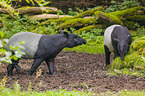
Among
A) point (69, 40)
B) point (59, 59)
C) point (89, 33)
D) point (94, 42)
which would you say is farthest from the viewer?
point (89, 33)

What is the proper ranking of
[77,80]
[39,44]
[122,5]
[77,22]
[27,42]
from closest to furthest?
1. [77,80]
2. [27,42]
3. [39,44]
4. [77,22]
5. [122,5]

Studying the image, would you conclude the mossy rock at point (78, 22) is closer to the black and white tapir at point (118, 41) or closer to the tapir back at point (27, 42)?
the black and white tapir at point (118, 41)

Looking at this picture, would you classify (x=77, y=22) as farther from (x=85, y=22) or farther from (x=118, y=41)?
(x=118, y=41)

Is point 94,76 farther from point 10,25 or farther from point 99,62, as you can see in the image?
point 10,25

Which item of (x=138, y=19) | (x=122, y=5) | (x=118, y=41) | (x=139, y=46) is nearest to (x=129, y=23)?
(x=138, y=19)

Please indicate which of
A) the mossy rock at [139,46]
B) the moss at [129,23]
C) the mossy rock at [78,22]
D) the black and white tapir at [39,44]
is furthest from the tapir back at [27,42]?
the moss at [129,23]

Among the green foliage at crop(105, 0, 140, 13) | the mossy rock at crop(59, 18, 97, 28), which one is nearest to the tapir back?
the mossy rock at crop(59, 18, 97, 28)

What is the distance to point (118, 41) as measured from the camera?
802cm

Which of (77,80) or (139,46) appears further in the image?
(139,46)

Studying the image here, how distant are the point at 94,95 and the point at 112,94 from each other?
0.49m

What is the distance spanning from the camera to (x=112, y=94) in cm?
507

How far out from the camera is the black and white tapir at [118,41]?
7.92m

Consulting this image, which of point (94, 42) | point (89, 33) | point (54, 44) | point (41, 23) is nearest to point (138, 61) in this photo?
point (54, 44)

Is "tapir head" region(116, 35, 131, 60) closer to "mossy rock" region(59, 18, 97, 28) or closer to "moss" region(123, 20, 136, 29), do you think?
"mossy rock" region(59, 18, 97, 28)
